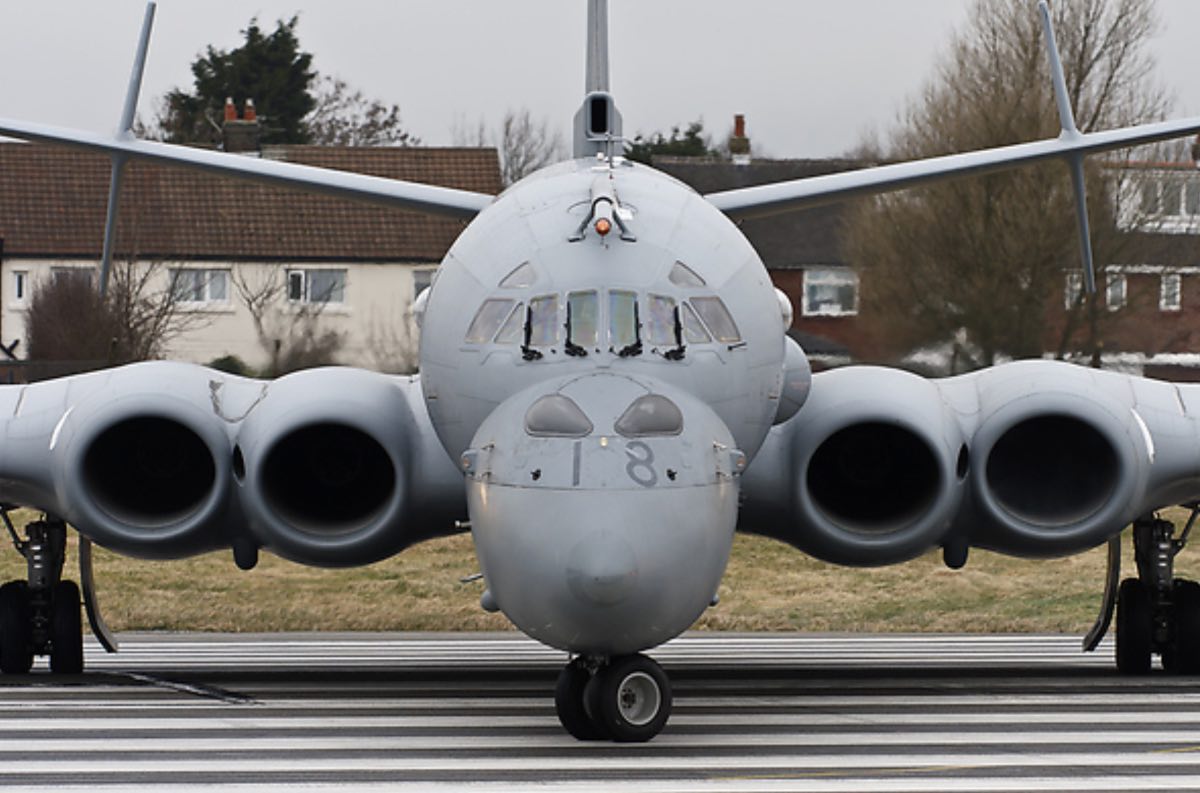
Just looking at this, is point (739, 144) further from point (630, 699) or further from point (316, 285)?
point (630, 699)

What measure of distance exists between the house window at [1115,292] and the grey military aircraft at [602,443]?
754 inches

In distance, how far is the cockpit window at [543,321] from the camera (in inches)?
440

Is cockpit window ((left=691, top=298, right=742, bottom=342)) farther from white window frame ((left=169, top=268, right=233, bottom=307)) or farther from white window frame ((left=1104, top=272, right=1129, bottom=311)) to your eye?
white window frame ((left=169, top=268, right=233, bottom=307))

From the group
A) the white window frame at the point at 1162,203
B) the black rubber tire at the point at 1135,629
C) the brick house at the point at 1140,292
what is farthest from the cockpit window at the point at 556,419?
the white window frame at the point at 1162,203

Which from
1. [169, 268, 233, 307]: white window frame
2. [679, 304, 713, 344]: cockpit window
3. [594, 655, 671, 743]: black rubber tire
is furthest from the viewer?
[169, 268, 233, 307]: white window frame

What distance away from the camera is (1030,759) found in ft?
35.3

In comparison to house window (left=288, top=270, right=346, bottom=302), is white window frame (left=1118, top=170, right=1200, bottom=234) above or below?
above

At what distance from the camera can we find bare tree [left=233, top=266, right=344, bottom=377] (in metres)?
27.5

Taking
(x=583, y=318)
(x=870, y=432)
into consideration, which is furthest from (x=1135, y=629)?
(x=583, y=318)

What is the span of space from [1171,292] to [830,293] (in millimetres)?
5861

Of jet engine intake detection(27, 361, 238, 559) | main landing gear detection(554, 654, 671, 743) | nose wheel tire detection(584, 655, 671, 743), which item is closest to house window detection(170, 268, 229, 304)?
jet engine intake detection(27, 361, 238, 559)

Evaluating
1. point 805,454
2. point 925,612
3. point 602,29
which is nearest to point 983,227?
point 925,612

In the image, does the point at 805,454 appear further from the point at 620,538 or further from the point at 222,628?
the point at 222,628

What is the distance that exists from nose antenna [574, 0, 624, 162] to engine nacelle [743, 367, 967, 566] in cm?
192
